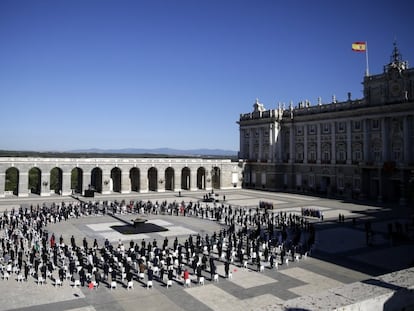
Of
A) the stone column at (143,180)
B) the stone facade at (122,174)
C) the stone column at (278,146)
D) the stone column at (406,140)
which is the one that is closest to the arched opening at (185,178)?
the stone facade at (122,174)

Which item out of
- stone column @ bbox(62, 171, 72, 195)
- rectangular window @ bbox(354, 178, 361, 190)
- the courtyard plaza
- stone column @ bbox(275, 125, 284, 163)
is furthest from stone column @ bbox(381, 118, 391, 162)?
stone column @ bbox(62, 171, 72, 195)

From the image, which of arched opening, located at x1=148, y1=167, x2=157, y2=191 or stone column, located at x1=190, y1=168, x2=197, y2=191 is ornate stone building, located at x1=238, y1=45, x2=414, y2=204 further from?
arched opening, located at x1=148, y1=167, x2=157, y2=191

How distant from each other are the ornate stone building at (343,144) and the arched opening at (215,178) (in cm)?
700

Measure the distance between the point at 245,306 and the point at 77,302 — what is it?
8066 mm

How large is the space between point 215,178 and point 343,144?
29190 millimetres

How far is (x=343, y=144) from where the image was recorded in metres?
65.8

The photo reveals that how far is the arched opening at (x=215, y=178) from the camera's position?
264ft

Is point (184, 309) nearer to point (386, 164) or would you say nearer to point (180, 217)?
point (180, 217)

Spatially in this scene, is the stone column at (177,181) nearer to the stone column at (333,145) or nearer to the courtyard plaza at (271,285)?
the stone column at (333,145)

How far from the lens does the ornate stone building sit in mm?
55719

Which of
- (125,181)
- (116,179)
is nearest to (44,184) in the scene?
(125,181)

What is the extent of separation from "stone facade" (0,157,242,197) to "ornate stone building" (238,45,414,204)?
803cm

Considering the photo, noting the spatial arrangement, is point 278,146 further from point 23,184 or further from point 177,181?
point 23,184

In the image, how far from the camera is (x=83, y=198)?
2357 inches
